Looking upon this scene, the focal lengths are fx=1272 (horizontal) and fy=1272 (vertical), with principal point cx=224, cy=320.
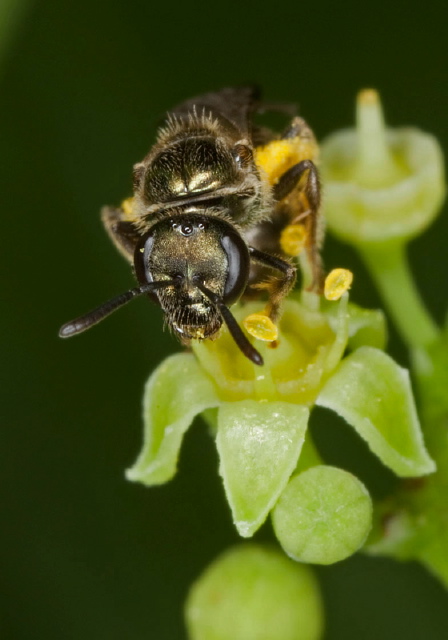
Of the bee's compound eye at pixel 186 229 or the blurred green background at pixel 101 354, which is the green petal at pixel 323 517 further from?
the blurred green background at pixel 101 354

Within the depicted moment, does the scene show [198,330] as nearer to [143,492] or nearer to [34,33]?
[143,492]

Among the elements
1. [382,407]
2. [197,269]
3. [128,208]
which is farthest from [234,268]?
[128,208]

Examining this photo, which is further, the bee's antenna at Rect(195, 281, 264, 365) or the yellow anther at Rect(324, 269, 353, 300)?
the yellow anther at Rect(324, 269, 353, 300)

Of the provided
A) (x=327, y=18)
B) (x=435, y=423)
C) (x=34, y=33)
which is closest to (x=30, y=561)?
(x=435, y=423)

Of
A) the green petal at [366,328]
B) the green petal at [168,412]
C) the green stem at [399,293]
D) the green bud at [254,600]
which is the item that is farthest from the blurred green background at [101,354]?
the green petal at [168,412]

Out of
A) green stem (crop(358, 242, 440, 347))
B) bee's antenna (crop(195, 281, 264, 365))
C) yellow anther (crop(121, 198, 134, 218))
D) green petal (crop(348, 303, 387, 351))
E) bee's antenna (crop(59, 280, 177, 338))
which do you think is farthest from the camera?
green stem (crop(358, 242, 440, 347))

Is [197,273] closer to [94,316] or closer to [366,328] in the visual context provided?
[94,316]

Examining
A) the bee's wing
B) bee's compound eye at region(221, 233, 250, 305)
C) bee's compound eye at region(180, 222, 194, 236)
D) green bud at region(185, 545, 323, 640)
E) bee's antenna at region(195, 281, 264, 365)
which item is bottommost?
green bud at region(185, 545, 323, 640)

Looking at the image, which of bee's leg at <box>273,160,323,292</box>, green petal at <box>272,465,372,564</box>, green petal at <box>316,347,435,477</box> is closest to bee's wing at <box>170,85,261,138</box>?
bee's leg at <box>273,160,323,292</box>

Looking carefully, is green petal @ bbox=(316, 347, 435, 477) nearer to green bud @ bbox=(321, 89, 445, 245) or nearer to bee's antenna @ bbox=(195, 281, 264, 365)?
bee's antenna @ bbox=(195, 281, 264, 365)
